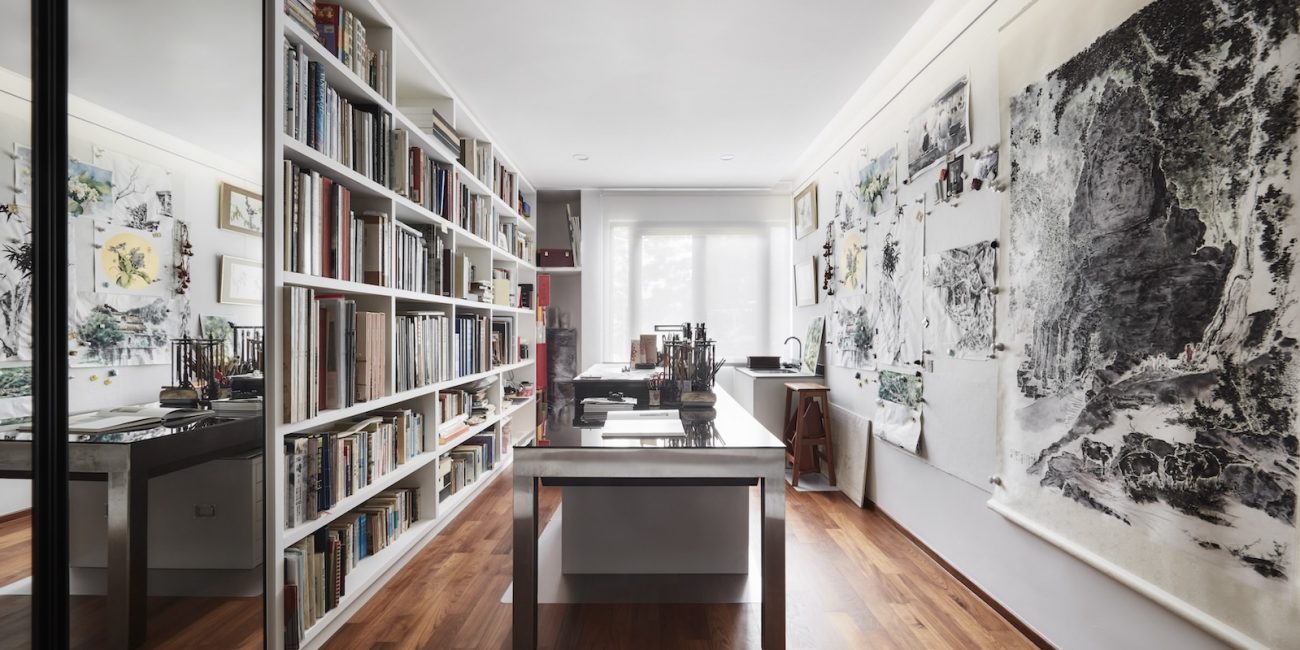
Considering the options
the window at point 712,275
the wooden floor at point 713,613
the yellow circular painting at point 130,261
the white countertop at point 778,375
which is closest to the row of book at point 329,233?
the yellow circular painting at point 130,261

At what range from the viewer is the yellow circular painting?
4.10ft

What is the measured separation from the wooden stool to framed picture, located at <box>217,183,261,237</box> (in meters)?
3.28

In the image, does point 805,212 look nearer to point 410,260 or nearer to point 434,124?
point 434,124

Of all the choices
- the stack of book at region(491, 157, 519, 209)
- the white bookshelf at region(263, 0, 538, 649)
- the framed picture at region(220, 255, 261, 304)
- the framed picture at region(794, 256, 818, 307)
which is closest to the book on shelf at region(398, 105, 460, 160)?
the white bookshelf at region(263, 0, 538, 649)

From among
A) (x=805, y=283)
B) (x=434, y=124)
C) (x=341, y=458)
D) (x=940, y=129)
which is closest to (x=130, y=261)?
(x=341, y=458)

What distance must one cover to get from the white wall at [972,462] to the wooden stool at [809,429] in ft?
1.71

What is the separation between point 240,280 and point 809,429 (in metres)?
3.57

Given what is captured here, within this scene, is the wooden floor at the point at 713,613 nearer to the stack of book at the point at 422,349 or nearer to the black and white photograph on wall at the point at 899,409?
the black and white photograph on wall at the point at 899,409

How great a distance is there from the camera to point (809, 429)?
4031 mm

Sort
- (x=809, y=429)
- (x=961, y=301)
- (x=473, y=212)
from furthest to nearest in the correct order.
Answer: (x=809, y=429), (x=473, y=212), (x=961, y=301)

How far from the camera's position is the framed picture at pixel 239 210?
1.57 metres

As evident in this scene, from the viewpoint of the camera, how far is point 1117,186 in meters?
1.59

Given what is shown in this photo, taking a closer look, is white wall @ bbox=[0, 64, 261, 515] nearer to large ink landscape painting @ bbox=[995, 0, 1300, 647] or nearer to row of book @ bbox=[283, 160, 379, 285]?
row of book @ bbox=[283, 160, 379, 285]

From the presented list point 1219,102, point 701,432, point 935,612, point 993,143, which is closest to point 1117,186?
point 1219,102
